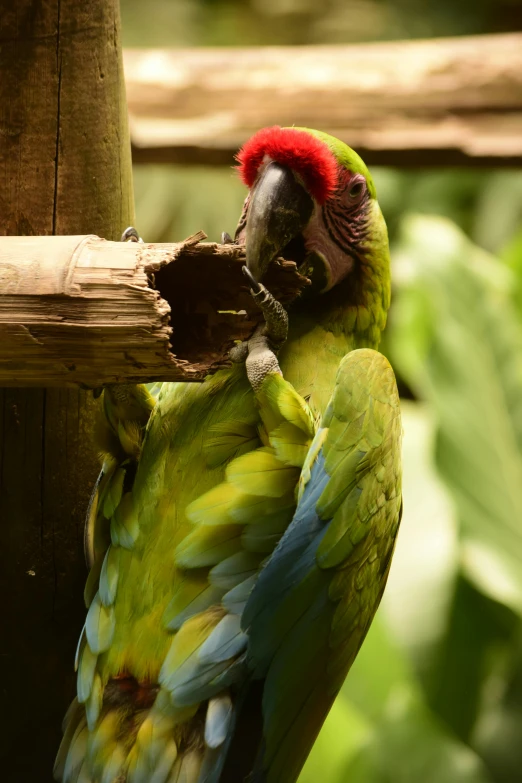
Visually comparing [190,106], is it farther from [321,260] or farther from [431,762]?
[431,762]

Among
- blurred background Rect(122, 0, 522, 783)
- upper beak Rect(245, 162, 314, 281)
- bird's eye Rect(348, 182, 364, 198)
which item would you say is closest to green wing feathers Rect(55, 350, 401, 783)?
upper beak Rect(245, 162, 314, 281)

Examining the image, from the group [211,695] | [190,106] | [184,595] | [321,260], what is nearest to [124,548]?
[184,595]

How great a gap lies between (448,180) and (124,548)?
3.72m

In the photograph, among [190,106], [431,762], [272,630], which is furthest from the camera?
[190,106]

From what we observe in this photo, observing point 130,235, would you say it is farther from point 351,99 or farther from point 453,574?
point 453,574

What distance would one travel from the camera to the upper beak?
114cm

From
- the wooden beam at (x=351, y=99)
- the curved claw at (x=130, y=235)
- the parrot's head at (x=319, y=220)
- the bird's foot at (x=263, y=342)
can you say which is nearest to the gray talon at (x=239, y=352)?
the bird's foot at (x=263, y=342)

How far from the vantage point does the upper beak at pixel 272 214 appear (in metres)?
1.14

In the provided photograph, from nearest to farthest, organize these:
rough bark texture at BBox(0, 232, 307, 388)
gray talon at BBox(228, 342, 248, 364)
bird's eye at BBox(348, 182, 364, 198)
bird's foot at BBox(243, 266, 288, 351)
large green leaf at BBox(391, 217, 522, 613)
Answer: rough bark texture at BBox(0, 232, 307, 388)
bird's foot at BBox(243, 266, 288, 351)
gray talon at BBox(228, 342, 248, 364)
bird's eye at BBox(348, 182, 364, 198)
large green leaf at BBox(391, 217, 522, 613)

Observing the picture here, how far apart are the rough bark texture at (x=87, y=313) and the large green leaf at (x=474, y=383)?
1457 millimetres

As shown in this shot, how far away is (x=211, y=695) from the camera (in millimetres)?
1157

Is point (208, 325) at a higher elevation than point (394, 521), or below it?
higher

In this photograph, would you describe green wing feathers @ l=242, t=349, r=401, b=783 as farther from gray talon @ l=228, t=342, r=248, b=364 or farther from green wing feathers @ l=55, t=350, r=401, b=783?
gray talon @ l=228, t=342, r=248, b=364

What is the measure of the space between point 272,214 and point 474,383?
1441mm
